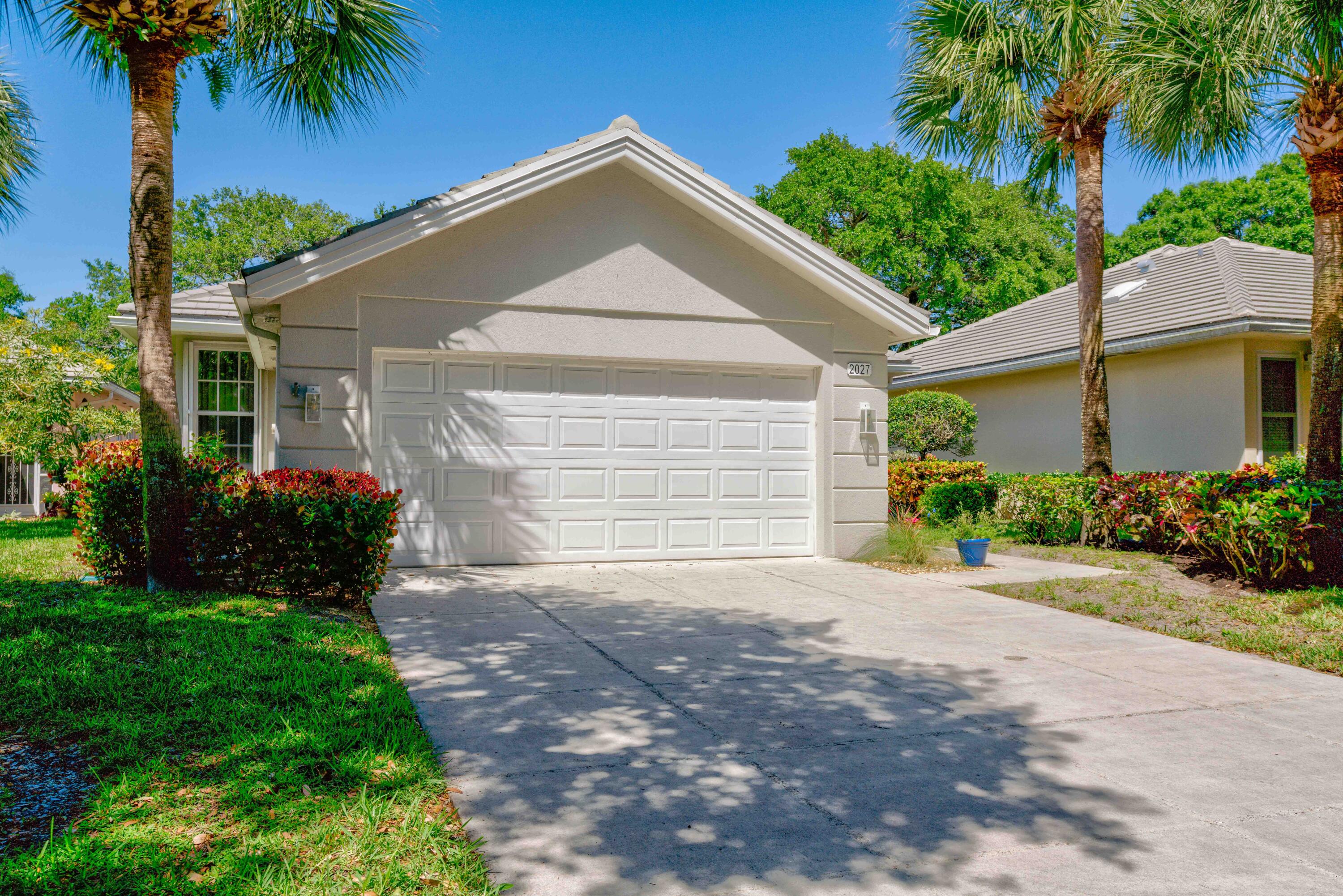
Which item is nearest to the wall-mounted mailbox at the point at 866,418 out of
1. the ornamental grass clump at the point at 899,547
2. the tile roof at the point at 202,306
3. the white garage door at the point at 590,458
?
the white garage door at the point at 590,458

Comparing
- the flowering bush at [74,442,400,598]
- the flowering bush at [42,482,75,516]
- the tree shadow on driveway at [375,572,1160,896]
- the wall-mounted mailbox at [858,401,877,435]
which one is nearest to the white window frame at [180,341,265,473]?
the flowering bush at [74,442,400,598]

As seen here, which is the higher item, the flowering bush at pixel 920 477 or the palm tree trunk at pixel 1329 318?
the palm tree trunk at pixel 1329 318

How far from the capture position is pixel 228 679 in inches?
190

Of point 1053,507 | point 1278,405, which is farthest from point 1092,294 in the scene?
point 1278,405

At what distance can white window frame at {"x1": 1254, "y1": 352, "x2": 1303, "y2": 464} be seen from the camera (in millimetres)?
13023

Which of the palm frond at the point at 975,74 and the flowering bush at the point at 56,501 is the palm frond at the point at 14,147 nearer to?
the flowering bush at the point at 56,501

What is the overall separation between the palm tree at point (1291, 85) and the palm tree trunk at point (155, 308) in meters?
9.46

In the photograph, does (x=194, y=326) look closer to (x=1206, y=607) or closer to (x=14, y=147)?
(x=14, y=147)

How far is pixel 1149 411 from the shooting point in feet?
47.8

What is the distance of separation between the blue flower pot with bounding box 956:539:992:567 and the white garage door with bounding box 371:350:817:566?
1.76 meters

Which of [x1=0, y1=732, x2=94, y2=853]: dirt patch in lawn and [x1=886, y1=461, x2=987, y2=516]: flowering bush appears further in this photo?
[x1=886, y1=461, x2=987, y2=516]: flowering bush

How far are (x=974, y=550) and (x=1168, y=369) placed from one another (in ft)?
21.2

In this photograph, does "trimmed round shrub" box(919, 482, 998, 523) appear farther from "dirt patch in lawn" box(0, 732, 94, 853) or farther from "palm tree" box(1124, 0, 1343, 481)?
"dirt patch in lawn" box(0, 732, 94, 853)

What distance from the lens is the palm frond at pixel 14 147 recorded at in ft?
35.4
